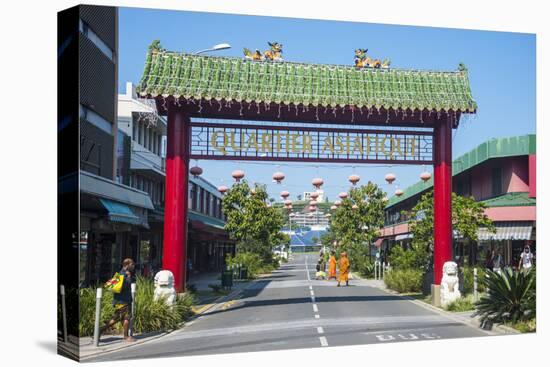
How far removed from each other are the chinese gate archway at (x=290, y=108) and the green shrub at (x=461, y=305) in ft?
7.19

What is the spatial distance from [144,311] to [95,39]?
638cm

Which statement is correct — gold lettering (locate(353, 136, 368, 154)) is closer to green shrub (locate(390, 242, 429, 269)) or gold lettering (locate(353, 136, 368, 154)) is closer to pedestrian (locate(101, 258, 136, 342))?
pedestrian (locate(101, 258, 136, 342))

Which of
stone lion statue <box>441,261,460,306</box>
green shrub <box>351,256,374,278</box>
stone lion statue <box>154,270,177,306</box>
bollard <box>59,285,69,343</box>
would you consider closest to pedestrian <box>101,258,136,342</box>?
bollard <box>59,285,69,343</box>

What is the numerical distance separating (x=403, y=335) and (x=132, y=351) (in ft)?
20.5

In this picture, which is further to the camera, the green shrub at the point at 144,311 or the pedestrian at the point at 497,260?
the pedestrian at the point at 497,260

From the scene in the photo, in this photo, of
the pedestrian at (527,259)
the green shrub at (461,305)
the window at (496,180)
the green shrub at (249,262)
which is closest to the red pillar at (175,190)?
the green shrub at (461,305)

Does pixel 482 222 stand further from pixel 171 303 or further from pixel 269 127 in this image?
pixel 171 303

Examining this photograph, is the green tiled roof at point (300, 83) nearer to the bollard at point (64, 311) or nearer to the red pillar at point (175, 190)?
the red pillar at point (175, 190)

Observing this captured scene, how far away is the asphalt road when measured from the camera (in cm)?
1430

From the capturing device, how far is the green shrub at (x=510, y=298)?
647 inches

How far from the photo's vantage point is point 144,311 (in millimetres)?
15703

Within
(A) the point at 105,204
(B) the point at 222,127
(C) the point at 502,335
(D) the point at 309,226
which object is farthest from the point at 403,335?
(D) the point at 309,226

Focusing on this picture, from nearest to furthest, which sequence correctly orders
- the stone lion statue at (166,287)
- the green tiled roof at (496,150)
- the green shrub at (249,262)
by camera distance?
the stone lion statue at (166,287) → the green tiled roof at (496,150) → the green shrub at (249,262)

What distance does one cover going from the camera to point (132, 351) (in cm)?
1352
